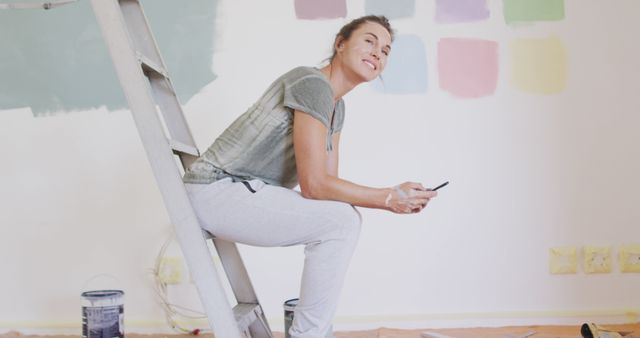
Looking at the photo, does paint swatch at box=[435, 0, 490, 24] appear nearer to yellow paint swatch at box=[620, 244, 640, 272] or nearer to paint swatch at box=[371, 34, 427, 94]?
paint swatch at box=[371, 34, 427, 94]

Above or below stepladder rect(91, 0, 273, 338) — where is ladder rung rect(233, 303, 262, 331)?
below

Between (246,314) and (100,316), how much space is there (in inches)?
24.0

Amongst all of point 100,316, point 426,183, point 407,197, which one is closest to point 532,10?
point 426,183

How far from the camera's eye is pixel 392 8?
2.47 m

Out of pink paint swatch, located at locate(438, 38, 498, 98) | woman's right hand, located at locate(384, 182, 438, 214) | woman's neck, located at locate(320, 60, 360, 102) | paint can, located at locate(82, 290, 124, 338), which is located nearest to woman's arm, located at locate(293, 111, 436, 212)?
woman's right hand, located at locate(384, 182, 438, 214)

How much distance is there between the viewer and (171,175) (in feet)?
4.64

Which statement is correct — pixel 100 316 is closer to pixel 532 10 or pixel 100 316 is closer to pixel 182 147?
pixel 182 147

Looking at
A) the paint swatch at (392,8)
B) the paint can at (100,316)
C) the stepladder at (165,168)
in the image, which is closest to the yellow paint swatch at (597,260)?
the paint swatch at (392,8)

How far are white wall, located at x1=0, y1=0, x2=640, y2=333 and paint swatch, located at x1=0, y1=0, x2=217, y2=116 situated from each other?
67mm

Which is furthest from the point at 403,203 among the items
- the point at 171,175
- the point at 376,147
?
the point at 376,147

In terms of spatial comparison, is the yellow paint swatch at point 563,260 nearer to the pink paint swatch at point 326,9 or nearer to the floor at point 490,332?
the floor at point 490,332

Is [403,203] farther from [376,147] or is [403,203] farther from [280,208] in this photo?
[376,147]

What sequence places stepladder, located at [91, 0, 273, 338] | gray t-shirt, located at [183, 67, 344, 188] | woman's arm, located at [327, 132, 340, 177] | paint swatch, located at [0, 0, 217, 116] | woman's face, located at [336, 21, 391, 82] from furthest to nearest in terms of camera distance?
paint swatch, located at [0, 0, 217, 116] < woman's arm, located at [327, 132, 340, 177] < woman's face, located at [336, 21, 391, 82] < gray t-shirt, located at [183, 67, 344, 188] < stepladder, located at [91, 0, 273, 338]

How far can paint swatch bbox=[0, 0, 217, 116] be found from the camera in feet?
8.15
